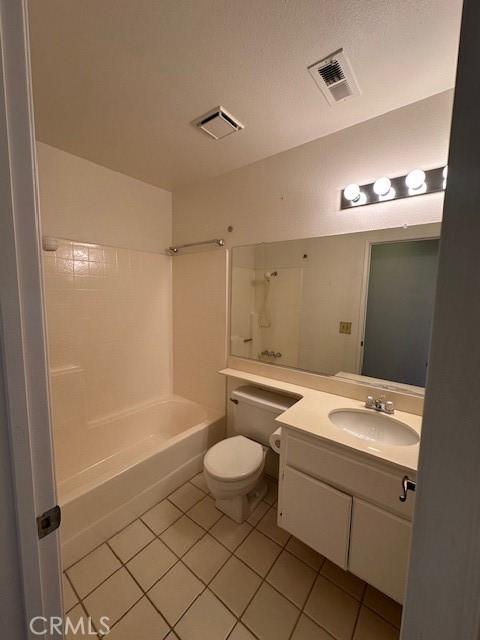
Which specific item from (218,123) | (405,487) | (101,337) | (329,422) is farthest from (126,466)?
(218,123)

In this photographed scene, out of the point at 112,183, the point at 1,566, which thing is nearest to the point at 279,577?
the point at 1,566

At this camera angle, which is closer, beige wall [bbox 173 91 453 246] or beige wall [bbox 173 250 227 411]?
beige wall [bbox 173 91 453 246]

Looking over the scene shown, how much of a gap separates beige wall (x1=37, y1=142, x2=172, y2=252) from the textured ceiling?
0.64 feet

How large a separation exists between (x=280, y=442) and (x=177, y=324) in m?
1.63

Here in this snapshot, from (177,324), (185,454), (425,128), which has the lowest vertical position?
(185,454)

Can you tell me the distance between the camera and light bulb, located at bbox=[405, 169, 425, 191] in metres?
1.34

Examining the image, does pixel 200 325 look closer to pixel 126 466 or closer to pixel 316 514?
pixel 126 466

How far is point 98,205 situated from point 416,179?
7.09 feet

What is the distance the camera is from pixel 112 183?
211 cm

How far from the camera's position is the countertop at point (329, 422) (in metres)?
1.05

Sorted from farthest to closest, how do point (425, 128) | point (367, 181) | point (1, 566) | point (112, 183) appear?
point (112, 183) < point (367, 181) < point (425, 128) < point (1, 566)

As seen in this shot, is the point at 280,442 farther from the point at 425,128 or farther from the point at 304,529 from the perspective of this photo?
the point at 425,128

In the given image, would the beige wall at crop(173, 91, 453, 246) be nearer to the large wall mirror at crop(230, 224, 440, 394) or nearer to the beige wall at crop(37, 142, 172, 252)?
the large wall mirror at crop(230, 224, 440, 394)

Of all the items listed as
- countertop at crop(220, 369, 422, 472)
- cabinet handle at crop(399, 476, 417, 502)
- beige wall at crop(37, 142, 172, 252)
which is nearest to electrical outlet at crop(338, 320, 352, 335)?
countertop at crop(220, 369, 422, 472)
